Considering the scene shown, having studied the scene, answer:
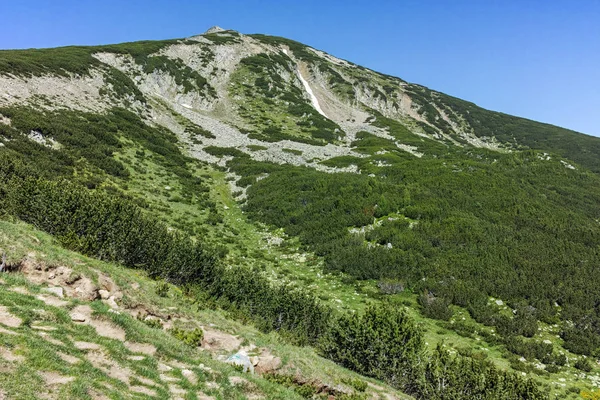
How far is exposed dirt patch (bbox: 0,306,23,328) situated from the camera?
22.3ft

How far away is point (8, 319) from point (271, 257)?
19062 mm

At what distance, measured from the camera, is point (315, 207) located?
31.9m

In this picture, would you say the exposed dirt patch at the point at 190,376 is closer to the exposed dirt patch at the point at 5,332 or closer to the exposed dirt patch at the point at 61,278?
the exposed dirt patch at the point at 5,332

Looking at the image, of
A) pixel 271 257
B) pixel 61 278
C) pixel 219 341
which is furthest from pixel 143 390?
pixel 271 257

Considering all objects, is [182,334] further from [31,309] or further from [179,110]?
[179,110]

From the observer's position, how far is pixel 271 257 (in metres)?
25.6

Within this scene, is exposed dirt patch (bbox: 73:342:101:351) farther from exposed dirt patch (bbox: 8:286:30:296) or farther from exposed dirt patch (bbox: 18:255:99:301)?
exposed dirt patch (bbox: 18:255:99:301)

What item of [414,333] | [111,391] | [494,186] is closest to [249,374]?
[111,391]

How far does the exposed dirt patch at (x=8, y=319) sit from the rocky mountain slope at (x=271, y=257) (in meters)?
0.08

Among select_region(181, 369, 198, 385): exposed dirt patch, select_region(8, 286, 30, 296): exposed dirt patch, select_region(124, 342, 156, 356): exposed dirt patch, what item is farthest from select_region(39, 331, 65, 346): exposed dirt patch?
select_region(181, 369, 198, 385): exposed dirt patch

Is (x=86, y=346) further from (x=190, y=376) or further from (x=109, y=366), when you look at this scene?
(x=190, y=376)

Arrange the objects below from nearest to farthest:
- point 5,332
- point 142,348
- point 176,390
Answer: point 5,332
point 176,390
point 142,348

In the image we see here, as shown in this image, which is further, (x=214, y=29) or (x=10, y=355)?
(x=214, y=29)

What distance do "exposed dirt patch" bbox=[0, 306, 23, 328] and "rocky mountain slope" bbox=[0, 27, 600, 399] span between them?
78 millimetres
